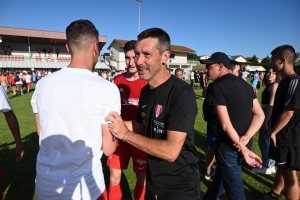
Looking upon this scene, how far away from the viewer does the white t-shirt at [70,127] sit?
1.41 metres

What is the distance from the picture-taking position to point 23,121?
8125 millimetres

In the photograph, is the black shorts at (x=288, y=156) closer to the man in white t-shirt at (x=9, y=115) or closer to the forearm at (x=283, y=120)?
the forearm at (x=283, y=120)

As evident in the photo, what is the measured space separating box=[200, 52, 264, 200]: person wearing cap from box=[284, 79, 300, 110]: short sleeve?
54cm

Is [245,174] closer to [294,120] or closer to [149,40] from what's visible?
[294,120]

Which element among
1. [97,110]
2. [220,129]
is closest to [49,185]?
[97,110]

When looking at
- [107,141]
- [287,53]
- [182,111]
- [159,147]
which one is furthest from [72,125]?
[287,53]

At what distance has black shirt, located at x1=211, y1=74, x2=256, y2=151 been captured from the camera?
2.30 meters

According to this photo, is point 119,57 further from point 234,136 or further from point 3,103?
point 234,136

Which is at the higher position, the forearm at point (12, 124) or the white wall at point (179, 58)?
the white wall at point (179, 58)

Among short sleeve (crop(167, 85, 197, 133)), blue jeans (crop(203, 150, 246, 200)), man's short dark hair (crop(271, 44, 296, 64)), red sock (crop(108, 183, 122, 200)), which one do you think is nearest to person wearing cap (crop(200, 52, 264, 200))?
blue jeans (crop(203, 150, 246, 200))

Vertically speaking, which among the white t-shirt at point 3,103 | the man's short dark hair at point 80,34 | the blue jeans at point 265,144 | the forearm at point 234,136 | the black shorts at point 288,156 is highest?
the man's short dark hair at point 80,34

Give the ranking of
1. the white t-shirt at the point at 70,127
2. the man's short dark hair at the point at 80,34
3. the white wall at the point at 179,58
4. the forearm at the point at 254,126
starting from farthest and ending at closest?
the white wall at the point at 179,58 → the forearm at the point at 254,126 → the man's short dark hair at the point at 80,34 → the white t-shirt at the point at 70,127

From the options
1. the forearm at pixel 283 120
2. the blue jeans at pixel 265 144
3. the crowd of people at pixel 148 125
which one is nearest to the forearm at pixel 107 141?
the crowd of people at pixel 148 125

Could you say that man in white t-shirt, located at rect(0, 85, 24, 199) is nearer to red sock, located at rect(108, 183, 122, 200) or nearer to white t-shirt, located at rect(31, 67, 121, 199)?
white t-shirt, located at rect(31, 67, 121, 199)
